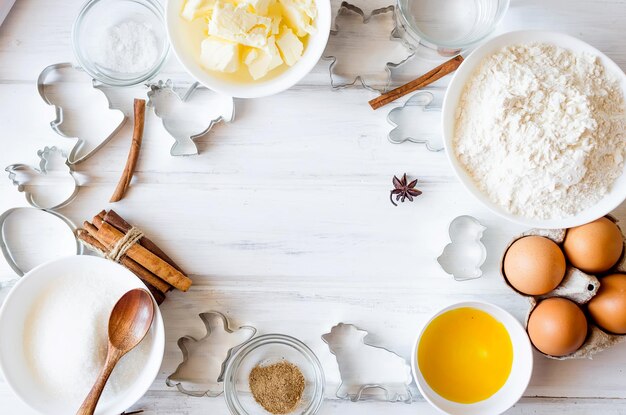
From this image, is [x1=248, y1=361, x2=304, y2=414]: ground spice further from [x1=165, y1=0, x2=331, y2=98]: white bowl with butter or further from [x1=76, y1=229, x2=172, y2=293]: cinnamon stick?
[x1=165, y1=0, x2=331, y2=98]: white bowl with butter

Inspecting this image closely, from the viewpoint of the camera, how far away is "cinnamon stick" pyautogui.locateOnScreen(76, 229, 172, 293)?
128cm

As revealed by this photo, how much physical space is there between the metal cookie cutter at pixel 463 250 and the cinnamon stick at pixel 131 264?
60 cm

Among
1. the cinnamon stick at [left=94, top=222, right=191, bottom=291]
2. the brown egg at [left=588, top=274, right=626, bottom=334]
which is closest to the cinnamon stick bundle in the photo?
the cinnamon stick at [left=94, top=222, right=191, bottom=291]

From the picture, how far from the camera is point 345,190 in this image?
4.42 ft

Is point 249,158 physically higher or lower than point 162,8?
lower

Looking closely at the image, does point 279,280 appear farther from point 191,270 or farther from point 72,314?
point 72,314

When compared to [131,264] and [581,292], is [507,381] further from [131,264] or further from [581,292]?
[131,264]

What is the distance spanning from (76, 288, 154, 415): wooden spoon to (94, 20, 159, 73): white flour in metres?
0.48

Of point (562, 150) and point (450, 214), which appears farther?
point (450, 214)

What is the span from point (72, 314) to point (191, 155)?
1.33 feet

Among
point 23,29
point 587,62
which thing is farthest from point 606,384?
point 23,29

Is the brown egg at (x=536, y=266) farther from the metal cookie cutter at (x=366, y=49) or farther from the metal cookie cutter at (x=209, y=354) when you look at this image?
the metal cookie cutter at (x=209, y=354)

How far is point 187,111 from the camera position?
135 cm

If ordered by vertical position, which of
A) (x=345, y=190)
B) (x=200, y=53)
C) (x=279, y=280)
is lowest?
(x=279, y=280)
